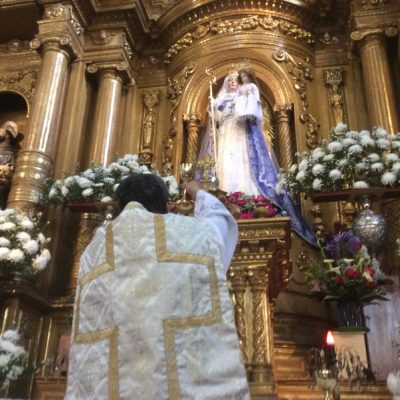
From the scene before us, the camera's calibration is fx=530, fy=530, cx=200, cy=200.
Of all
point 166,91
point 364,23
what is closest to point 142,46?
point 166,91

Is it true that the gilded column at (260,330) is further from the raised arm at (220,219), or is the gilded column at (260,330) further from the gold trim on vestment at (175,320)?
the gold trim on vestment at (175,320)

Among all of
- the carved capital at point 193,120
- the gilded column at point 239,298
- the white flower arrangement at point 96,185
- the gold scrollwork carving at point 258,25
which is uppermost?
the gold scrollwork carving at point 258,25

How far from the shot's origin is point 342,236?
4.59 meters

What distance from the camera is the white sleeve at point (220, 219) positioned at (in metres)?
2.07

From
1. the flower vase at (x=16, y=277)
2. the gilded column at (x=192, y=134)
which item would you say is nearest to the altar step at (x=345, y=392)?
the flower vase at (x=16, y=277)

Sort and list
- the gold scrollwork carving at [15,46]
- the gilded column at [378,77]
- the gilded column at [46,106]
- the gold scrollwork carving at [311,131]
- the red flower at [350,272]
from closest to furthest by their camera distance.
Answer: the red flower at [350,272]
the gilded column at [46,106]
the gilded column at [378,77]
the gold scrollwork carving at [311,131]
the gold scrollwork carving at [15,46]

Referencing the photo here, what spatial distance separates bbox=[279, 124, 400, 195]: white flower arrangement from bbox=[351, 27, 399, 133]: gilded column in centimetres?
88

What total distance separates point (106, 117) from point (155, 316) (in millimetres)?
5095

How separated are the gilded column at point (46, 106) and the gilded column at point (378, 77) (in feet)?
11.6

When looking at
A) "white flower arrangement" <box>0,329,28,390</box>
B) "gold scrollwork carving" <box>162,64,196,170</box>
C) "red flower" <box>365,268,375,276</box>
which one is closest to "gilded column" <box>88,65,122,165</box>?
"gold scrollwork carving" <box>162,64,196,170</box>

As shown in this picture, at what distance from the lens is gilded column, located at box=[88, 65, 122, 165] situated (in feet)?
20.8

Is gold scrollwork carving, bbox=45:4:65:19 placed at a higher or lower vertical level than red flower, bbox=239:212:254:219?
higher

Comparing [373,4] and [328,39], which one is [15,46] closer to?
[328,39]

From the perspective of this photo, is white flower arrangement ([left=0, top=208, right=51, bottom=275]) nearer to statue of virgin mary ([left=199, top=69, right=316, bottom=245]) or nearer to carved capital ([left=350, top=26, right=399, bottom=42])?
statue of virgin mary ([left=199, top=69, right=316, bottom=245])
